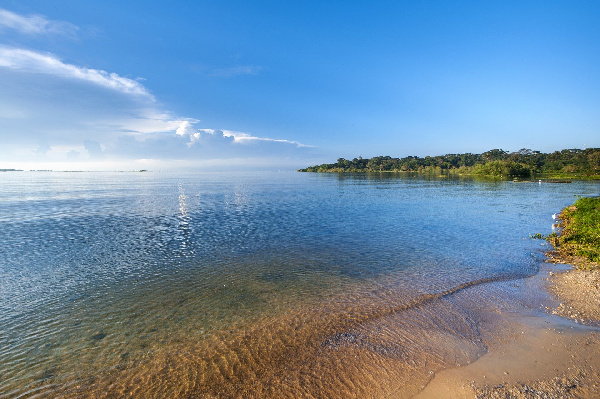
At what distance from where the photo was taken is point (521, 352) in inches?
354

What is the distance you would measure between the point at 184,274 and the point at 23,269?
976 cm

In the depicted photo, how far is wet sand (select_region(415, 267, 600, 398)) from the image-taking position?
289 inches

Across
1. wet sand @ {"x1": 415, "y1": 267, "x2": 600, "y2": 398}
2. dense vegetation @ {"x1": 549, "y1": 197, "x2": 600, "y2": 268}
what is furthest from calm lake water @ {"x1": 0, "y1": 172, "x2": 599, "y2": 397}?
dense vegetation @ {"x1": 549, "y1": 197, "x2": 600, "y2": 268}

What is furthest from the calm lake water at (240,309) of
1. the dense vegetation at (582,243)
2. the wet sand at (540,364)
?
the dense vegetation at (582,243)

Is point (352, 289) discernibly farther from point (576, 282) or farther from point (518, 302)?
point (576, 282)

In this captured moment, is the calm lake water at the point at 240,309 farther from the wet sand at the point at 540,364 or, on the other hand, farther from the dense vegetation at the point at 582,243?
the dense vegetation at the point at 582,243

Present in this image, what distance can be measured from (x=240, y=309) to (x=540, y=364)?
1020cm

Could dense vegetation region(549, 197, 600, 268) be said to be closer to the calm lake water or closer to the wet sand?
the calm lake water

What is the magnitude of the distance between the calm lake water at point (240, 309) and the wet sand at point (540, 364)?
2.13 feet

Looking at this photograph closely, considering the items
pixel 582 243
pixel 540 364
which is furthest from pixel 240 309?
pixel 582 243

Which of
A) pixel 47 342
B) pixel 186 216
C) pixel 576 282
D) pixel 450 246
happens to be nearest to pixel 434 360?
pixel 576 282

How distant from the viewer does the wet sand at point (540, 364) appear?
7352mm

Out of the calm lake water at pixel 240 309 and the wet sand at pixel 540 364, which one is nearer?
the wet sand at pixel 540 364

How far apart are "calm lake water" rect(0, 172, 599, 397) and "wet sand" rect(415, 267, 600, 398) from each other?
65 centimetres
